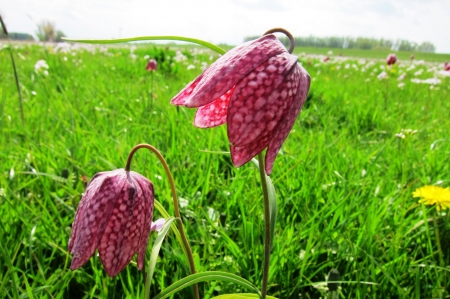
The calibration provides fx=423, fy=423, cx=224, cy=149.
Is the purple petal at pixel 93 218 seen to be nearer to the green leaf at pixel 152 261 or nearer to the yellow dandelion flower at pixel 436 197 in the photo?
the green leaf at pixel 152 261

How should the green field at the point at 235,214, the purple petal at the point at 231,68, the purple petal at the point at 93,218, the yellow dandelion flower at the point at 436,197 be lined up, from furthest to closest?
the yellow dandelion flower at the point at 436,197
the green field at the point at 235,214
the purple petal at the point at 93,218
the purple petal at the point at 231,68

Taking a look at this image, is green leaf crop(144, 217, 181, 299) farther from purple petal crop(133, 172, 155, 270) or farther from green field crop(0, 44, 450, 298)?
green field crop(0, 44, 450, 298)

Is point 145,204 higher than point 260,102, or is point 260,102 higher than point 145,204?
point 260,102

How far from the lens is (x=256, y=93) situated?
610 mm

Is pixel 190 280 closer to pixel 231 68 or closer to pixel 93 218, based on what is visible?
pixel 93 218

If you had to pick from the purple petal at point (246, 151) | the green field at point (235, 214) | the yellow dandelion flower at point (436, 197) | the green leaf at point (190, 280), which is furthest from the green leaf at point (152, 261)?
the yellow dandelion flower at point (436, 197)

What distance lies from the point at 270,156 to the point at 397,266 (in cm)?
72

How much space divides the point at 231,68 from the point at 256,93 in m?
0.05

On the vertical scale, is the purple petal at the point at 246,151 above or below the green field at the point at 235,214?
above

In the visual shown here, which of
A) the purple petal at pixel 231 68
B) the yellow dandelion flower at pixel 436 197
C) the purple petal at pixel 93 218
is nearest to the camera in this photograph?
the purple petal at pixel 231 68

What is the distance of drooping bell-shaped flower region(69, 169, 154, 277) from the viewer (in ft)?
2.33

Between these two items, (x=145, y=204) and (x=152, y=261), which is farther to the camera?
(x=145, y=204)

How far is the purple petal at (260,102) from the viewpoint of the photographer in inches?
23.8

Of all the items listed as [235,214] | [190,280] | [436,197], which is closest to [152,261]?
[190,280]
